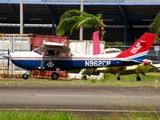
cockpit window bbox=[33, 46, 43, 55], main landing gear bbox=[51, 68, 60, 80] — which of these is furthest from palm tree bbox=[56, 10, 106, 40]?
cockpit window bbox=[33, 46, 43, 55]

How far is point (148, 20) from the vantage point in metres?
55.4

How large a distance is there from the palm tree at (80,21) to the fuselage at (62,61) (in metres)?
8.36

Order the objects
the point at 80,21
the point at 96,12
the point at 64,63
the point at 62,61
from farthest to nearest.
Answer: the point at 96,12 < the point at 80,21 < the point at 64,63 < the point at 62,61

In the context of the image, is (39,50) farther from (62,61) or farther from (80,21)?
(80,21)

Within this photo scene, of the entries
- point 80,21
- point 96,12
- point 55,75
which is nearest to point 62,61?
point 55,75

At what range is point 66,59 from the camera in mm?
28297

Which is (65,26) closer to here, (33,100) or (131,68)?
(131,68)

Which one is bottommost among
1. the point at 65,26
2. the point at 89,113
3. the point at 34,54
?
the point at 89,113

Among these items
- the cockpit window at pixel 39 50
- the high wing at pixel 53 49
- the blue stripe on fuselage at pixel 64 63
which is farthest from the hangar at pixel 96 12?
the cockpit window at pixel 39 50

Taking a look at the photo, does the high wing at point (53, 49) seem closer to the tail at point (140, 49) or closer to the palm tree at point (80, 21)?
the tail at point (140, 49)

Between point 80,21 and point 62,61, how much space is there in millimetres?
9122

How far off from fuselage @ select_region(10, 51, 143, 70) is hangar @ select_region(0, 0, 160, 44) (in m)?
21.6

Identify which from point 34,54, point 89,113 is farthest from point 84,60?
point 89,113

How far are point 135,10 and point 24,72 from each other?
77.0 feet
